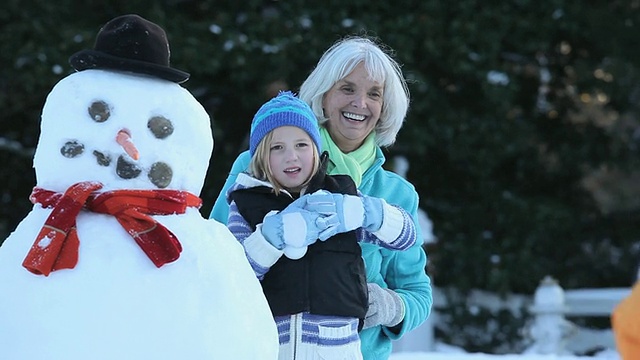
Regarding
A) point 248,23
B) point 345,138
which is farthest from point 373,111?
point 248,23

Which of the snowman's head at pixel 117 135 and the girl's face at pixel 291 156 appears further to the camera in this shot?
the girl's face at pixel 291 156

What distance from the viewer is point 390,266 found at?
10.3 feet

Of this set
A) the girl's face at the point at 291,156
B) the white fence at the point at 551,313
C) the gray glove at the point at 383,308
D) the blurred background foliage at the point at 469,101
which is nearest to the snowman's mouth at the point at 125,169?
the girl's face at the point at 291,156

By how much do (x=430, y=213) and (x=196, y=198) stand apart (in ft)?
24.6

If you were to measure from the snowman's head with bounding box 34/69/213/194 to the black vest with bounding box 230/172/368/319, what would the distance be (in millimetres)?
396

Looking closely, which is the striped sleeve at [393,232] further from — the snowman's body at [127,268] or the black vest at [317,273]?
the snowman's body at [127,268]

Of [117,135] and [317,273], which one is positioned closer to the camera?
[117,135]

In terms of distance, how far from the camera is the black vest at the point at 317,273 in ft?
8.89

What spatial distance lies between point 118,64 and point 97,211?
34 cm

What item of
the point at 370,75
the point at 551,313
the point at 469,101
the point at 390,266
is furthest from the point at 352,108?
the point at 469,101

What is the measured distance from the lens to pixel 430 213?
9.80m

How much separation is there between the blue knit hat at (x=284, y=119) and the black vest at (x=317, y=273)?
135 millimetres

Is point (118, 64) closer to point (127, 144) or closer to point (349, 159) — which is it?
point (127, 144)

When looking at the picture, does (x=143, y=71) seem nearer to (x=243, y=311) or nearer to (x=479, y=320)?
(x=243, y=311)
